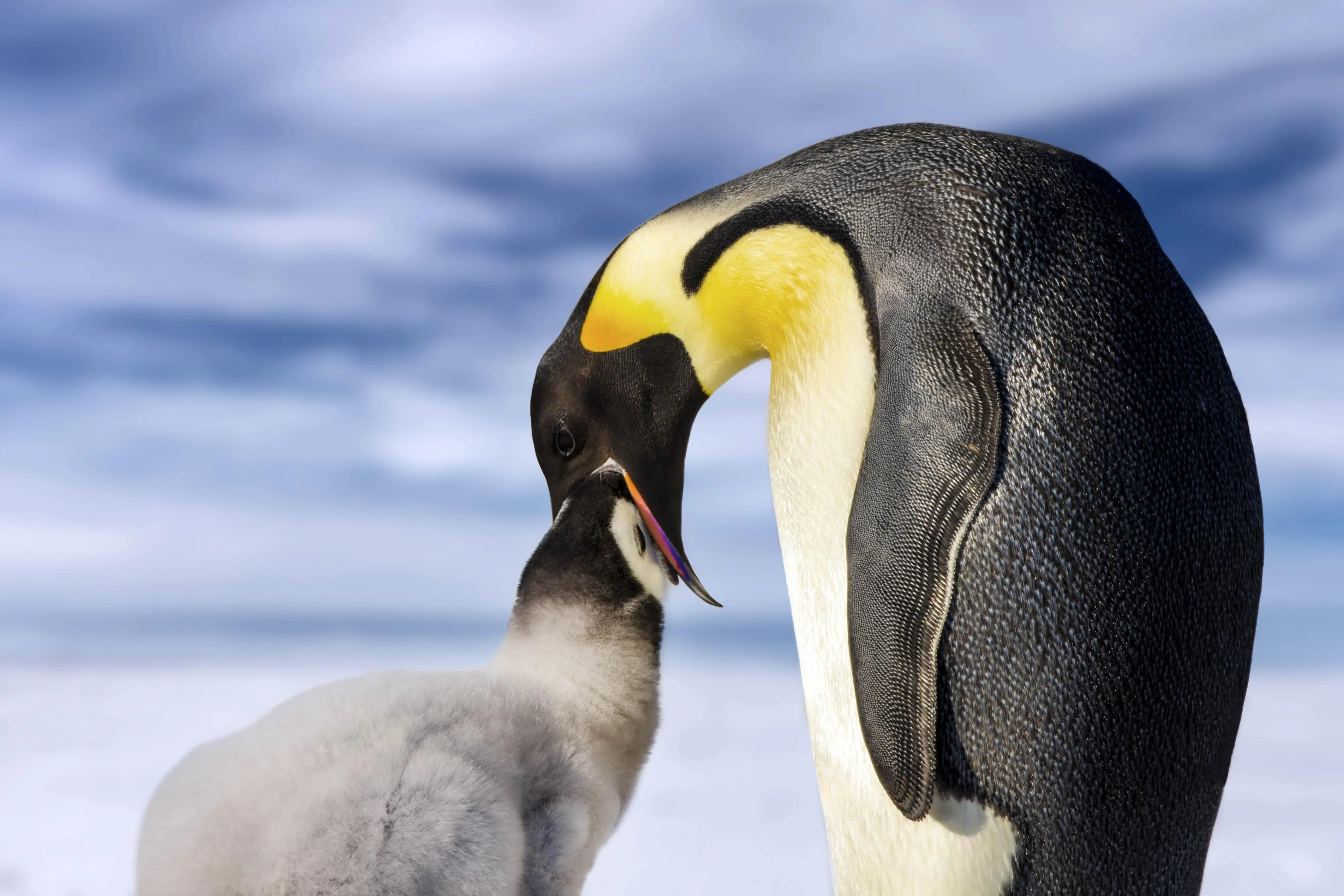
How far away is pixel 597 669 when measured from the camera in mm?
1530

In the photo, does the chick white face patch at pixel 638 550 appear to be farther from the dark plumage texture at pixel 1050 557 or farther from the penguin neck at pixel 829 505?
the dark plumage texture at pixel 1050 557

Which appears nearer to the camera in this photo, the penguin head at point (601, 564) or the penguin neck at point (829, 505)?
the penguin neck at point (829, 505)

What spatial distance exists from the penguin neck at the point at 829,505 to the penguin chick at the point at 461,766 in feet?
0.74

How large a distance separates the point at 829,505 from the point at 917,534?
0.28 m

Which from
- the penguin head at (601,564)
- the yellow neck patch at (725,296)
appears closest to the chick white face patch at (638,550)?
the penguin head at (601,564)

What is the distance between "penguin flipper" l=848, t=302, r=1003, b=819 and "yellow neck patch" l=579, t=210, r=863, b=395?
22cm

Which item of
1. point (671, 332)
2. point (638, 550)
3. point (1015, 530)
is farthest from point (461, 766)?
point (671, 332)

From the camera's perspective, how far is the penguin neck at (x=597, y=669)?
150cm

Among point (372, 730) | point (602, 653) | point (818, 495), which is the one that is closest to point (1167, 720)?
point (818, 495)

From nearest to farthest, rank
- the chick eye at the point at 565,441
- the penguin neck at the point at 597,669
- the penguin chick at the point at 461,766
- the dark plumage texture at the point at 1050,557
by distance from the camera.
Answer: the penguin chick at the point at 461,766
the dark plumage texture at the point at 1050,557
the penguin neck at the point at 597,669
the chick eye at the point at 565,441

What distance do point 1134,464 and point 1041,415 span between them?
130 millimetres

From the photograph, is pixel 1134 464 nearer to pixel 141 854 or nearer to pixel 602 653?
pixel 602 653

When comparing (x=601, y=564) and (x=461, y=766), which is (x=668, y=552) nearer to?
(x=601, y=564)

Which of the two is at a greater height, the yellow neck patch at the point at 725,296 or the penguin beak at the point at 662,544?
the yellow neck patch at the point at 725,296
